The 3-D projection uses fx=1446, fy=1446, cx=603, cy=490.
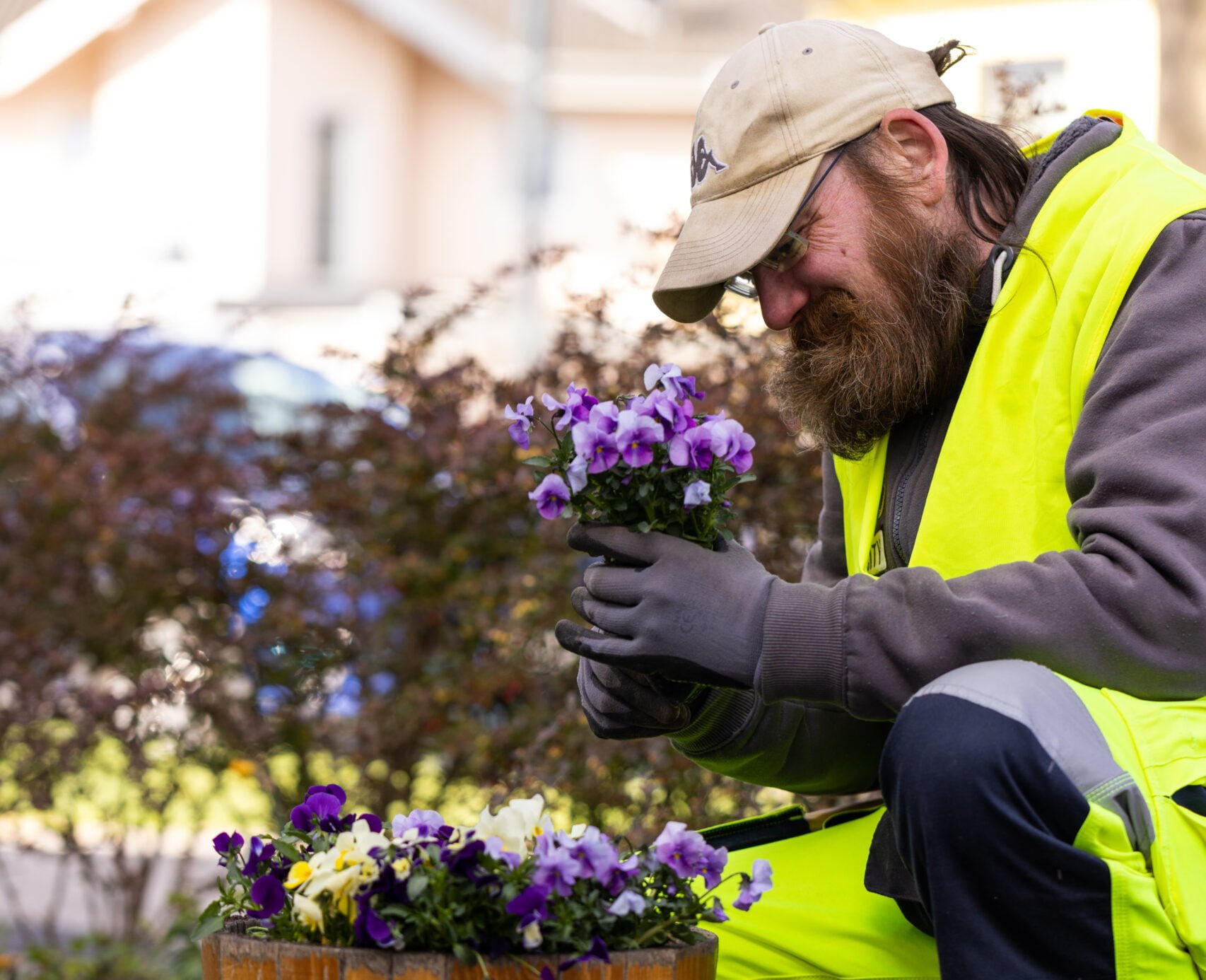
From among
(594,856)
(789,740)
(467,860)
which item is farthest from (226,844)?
(789,740)

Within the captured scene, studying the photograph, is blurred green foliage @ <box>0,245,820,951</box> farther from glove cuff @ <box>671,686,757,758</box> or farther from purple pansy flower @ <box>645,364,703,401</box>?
purple pansy flower @ <box>645,364,703,401</box>

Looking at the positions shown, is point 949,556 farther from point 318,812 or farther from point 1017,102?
point 1017,102

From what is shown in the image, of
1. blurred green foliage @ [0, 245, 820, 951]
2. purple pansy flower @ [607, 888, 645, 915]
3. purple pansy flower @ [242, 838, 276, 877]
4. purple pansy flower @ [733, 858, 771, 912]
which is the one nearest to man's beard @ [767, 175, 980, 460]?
purple pansy flower @ [733, 858, 771, 912]

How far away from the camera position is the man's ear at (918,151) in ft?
7.17

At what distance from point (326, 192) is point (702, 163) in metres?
15.9

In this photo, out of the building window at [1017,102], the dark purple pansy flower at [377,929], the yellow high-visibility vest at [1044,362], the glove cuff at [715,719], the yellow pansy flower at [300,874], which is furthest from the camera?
the building window at [1017,102]

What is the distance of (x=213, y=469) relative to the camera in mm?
4230

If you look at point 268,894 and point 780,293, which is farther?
point 780,293

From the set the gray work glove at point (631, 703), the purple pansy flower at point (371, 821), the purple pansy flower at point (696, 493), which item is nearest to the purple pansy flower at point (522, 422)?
the purple pansy flower at point (696, 493)

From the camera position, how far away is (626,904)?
5.25 ft

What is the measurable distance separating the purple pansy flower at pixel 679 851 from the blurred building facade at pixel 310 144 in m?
14.0

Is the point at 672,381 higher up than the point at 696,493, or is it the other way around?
the point at 672,381

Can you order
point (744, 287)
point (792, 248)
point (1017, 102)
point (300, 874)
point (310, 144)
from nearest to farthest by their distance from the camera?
point (300, 874)
point (792, 248)
point (744, 287)
point (1017, 102)
point (310, 144)

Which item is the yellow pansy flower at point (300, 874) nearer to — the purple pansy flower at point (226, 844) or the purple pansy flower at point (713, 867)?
the purple pansy flower at point (226, 844)
